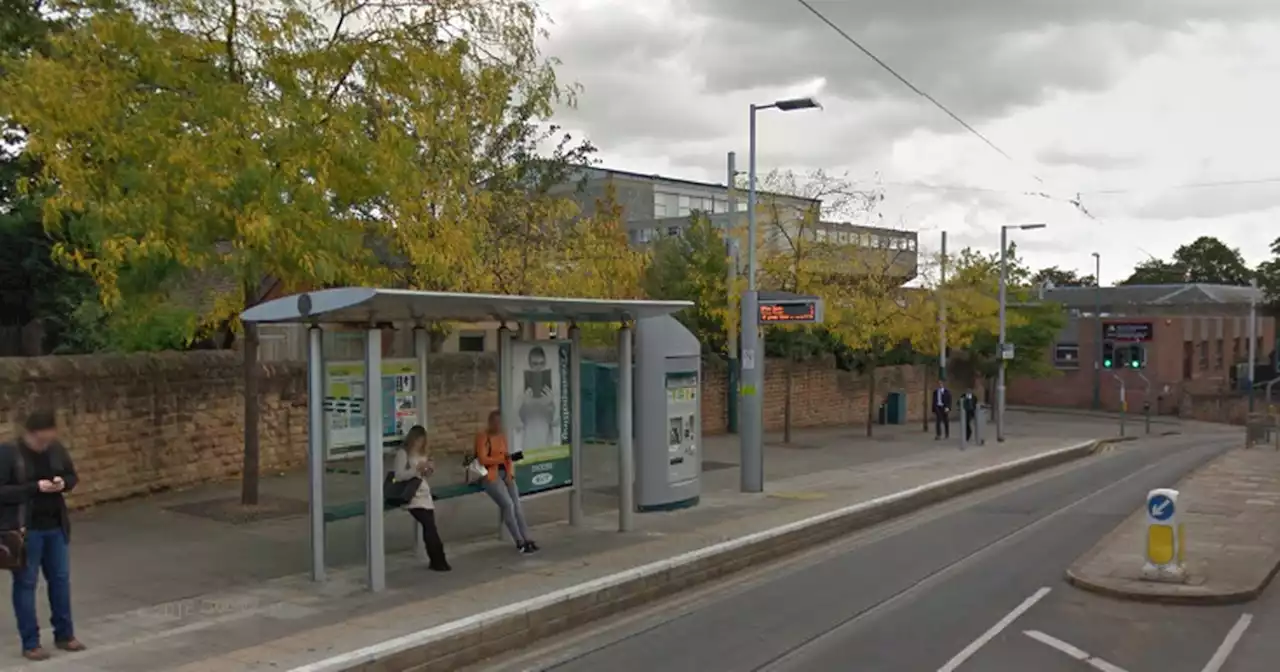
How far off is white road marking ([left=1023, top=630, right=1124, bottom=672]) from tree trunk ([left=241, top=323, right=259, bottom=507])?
9102 millimetres

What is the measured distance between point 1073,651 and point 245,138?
964 centimetres

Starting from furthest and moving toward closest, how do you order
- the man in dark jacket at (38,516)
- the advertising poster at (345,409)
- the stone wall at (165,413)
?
the stone wall at (165,413)
the advertising poster at (345,409)
the man in dark jacket at (38,516)

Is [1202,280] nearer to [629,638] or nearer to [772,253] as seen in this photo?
[772,253]

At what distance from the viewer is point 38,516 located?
764 centimetres

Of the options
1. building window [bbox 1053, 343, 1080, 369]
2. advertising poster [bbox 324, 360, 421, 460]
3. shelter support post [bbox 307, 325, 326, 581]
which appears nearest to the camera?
shelter support post [bbox 307, 325, 326, 581]

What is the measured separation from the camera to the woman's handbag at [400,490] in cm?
1077

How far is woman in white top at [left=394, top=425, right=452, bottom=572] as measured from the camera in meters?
10.8

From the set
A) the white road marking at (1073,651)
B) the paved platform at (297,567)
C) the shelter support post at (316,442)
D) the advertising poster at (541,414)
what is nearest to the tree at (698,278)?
the paved platform at (297,567)

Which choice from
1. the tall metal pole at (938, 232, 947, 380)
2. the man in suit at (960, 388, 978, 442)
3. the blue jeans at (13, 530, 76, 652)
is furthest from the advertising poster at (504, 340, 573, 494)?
the tall metal pole at (938, 232, 947, 380)

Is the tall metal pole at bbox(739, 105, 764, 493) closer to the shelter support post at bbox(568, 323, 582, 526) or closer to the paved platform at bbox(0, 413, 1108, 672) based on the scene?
the paved platform at bbox(0, 413, 1108, 672)

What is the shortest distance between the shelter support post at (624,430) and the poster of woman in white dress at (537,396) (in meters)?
0.73

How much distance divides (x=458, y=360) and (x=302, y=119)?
949 centimetres

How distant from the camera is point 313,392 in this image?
10.1 metres

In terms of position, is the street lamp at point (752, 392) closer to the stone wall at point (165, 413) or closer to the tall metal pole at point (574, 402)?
the tall metal pole at point (574, 402)
